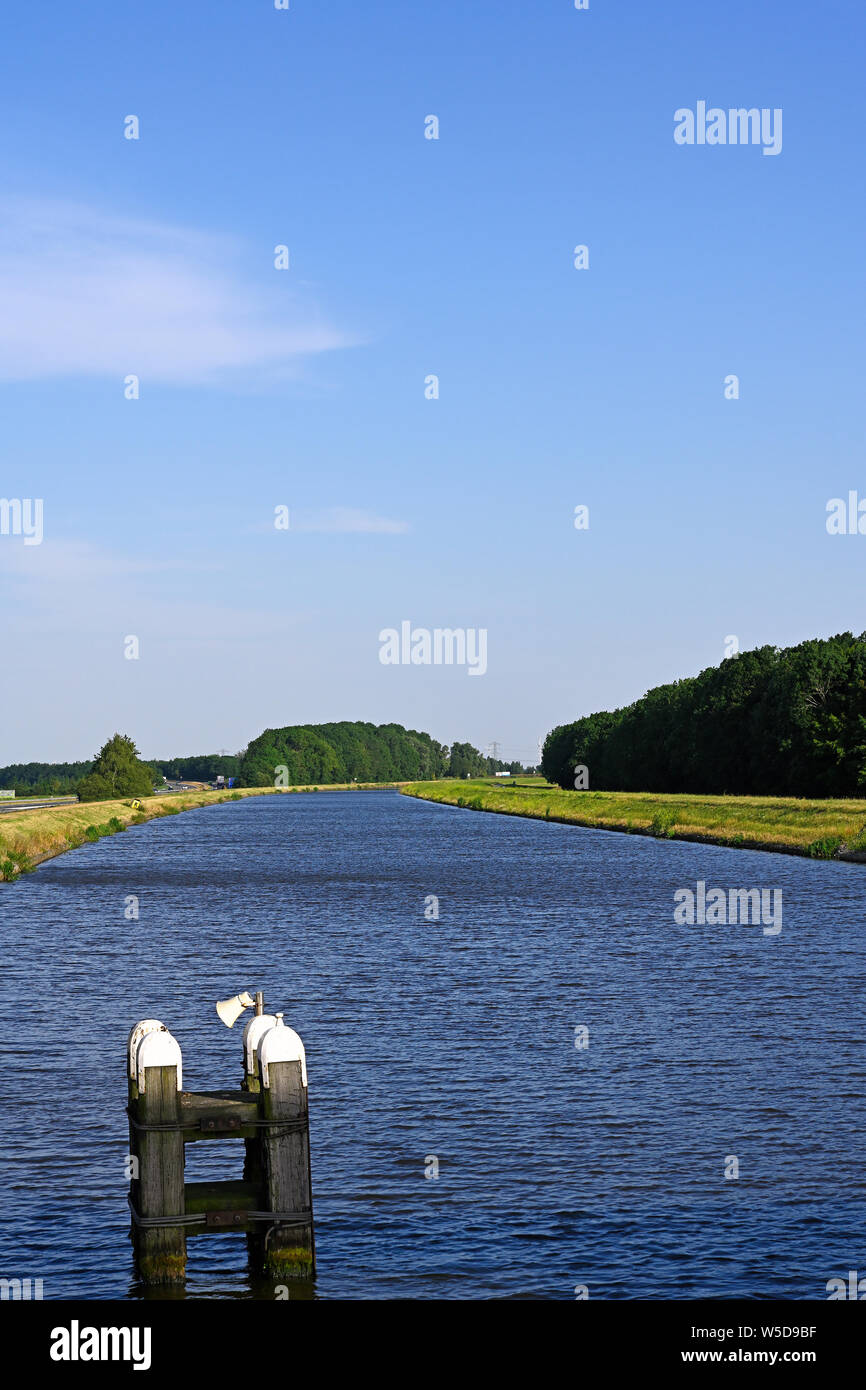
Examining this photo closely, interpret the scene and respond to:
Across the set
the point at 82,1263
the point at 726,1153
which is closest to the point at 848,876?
the point at 726,1153

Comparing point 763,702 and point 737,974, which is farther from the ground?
point 763,702

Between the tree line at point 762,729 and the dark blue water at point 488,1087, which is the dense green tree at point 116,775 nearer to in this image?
the tree line at point 762,729

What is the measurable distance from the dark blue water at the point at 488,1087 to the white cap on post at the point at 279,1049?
2490mm

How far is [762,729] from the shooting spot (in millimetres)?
139500

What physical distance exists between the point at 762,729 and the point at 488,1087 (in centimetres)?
11988

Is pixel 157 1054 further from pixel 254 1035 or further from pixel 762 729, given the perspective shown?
pixel 762 729

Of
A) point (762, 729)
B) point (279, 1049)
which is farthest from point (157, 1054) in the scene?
point (762, 729)

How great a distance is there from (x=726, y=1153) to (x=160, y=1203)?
29.3 ft

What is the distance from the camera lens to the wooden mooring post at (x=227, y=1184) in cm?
1393

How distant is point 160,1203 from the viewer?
45.9 ft

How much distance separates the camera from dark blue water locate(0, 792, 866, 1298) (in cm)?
1581
